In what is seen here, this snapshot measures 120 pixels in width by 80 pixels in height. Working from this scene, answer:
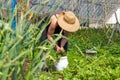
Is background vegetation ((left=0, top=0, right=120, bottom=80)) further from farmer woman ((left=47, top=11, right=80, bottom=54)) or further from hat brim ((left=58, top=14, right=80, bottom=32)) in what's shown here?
hat brim ((left=58, top=14, right=80, bottom=32))

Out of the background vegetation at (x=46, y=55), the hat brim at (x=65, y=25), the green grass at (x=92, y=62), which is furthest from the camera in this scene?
the green grass at (x=92, y=62)

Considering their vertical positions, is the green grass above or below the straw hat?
below

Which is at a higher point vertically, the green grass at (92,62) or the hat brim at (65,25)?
the hat brim at (65,25)

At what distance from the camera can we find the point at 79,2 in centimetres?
1150

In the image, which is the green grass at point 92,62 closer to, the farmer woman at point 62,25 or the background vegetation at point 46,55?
the background vegetation at point 46,55

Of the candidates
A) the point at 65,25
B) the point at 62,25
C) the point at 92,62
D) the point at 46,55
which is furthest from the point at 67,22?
the point at 46,55

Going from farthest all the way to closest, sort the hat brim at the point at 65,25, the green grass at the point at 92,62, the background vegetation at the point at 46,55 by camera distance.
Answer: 1. the green grass at the point at 92,62
2. the hat brim at the point at 65,25
3. the background vegetation at the point at 46,55

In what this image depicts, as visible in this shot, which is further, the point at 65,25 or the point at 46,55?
the point at 65,25

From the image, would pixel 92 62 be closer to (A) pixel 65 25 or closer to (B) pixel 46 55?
(A) pixel 65 25

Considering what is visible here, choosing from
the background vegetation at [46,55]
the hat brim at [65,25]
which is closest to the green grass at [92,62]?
the background vegetation at [46,55]

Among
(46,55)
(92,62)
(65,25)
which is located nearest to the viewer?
(46,55)

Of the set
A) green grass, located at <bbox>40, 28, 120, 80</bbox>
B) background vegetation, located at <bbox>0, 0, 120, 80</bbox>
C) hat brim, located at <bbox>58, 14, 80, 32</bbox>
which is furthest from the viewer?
green grass, located at <bbox>40, 28, 120, 80</bbox>

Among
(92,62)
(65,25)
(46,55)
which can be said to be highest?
(65,25)

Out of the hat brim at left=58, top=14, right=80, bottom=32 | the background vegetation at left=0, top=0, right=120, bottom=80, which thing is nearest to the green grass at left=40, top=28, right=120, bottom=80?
the background vegetation at left=0, top=0, right=120, bottom=80
